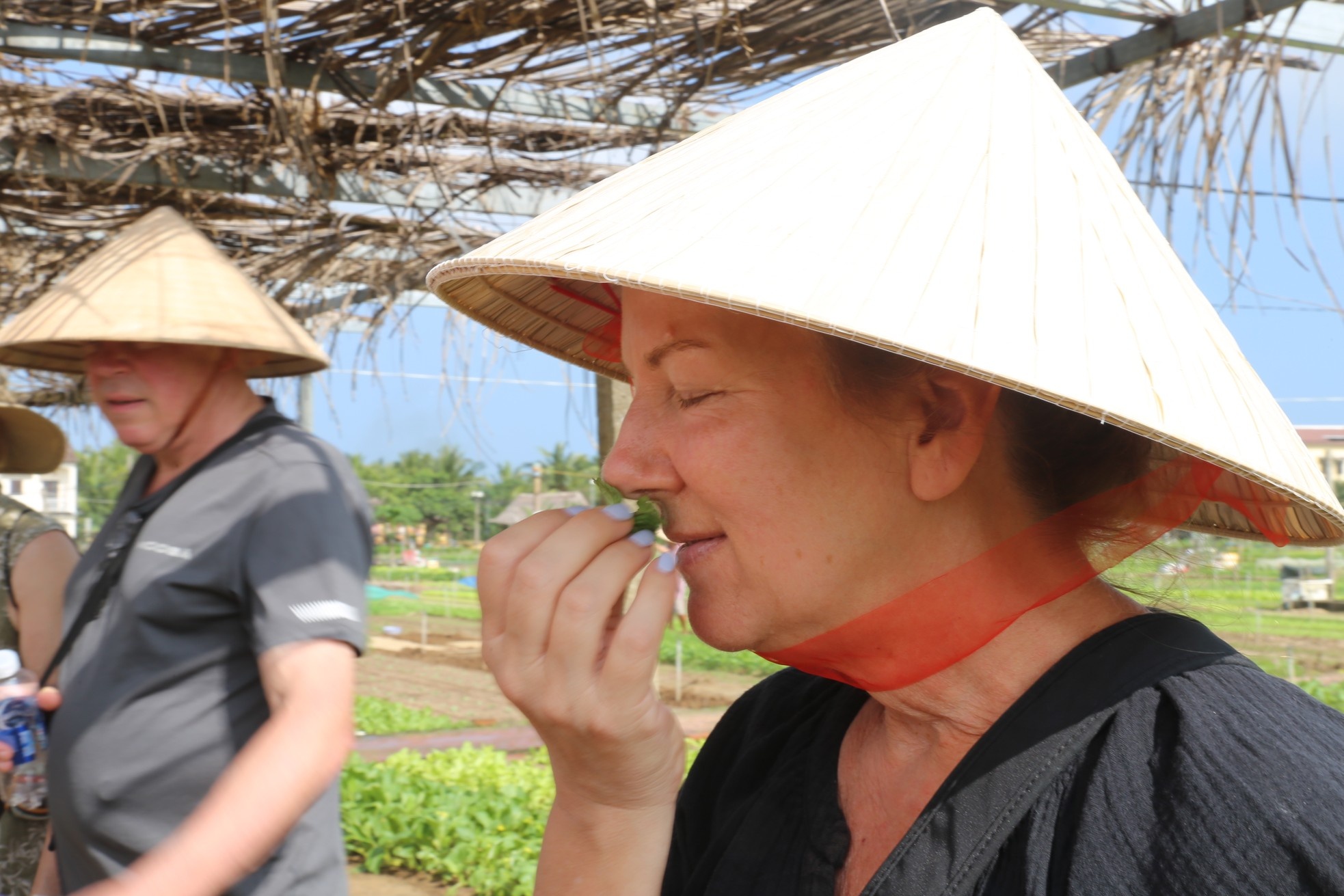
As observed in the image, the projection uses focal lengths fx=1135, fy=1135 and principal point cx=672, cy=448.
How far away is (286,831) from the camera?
1994 millimetres

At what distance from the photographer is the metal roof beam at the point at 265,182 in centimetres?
473

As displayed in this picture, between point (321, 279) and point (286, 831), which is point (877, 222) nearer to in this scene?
point (286, 831)

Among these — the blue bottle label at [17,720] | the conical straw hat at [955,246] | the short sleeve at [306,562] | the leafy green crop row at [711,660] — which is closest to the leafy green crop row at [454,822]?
the blue bottle label at [17,720]

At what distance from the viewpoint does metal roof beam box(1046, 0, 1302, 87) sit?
9.20 feet

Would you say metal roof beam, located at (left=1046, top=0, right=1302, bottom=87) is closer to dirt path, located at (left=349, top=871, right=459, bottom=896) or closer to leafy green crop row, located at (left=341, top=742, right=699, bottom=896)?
leafy green crop row, located at (left=341, top=742, right=699, bottom=896)

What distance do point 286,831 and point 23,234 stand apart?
5036 millimetres

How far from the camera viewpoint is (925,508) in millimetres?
1192

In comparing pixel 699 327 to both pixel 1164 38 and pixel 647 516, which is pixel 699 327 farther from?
pixel 1164 38

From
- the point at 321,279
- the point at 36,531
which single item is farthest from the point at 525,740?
the point at 36,531

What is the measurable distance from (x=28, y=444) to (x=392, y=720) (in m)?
7.99

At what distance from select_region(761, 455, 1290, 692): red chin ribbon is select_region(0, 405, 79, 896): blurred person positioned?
2.25 metres

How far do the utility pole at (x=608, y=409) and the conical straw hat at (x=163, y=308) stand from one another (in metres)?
2.85

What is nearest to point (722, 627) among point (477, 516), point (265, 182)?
point (265, 182)

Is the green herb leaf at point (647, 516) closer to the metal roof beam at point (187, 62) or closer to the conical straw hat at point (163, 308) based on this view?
the conical straw hat at point (163, 308)
